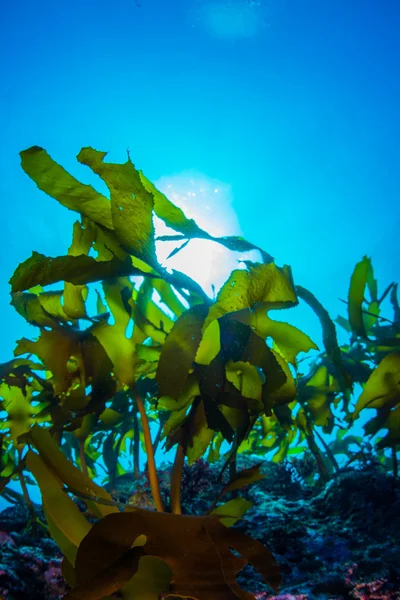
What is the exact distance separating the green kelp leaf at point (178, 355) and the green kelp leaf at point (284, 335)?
0.90 ft

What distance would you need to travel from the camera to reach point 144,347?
1646 mm

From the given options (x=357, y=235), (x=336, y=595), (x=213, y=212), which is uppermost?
(x=213, y=212)

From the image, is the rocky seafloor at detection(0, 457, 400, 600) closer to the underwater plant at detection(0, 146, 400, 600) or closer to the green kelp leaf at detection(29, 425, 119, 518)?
the underwater plant at detection(0, 146, 400, 600)

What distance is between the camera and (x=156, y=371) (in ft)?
3.50

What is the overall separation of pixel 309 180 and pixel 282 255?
6167 millimetres

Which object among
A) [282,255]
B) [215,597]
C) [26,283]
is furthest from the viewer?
[282,255]

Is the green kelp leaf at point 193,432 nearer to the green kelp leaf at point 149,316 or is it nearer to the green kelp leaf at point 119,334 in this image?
the green kelp leaf at point 119,334

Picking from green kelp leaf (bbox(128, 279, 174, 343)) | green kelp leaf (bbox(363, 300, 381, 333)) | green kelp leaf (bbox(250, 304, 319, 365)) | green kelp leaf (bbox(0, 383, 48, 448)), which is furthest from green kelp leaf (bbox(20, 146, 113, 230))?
green kelp leaf (bbox(363, 300, 381, 333))

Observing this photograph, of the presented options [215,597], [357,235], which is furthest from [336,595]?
[357,235]

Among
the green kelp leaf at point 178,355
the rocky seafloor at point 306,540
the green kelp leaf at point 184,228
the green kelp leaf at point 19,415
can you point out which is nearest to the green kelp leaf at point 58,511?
the green kelp leaf at point 178,355

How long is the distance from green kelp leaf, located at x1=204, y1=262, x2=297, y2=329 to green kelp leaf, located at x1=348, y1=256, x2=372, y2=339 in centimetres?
57

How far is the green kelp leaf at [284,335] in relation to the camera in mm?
1325

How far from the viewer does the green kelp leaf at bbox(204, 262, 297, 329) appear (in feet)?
3.63

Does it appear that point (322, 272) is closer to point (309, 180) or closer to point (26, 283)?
point (309, 180)
